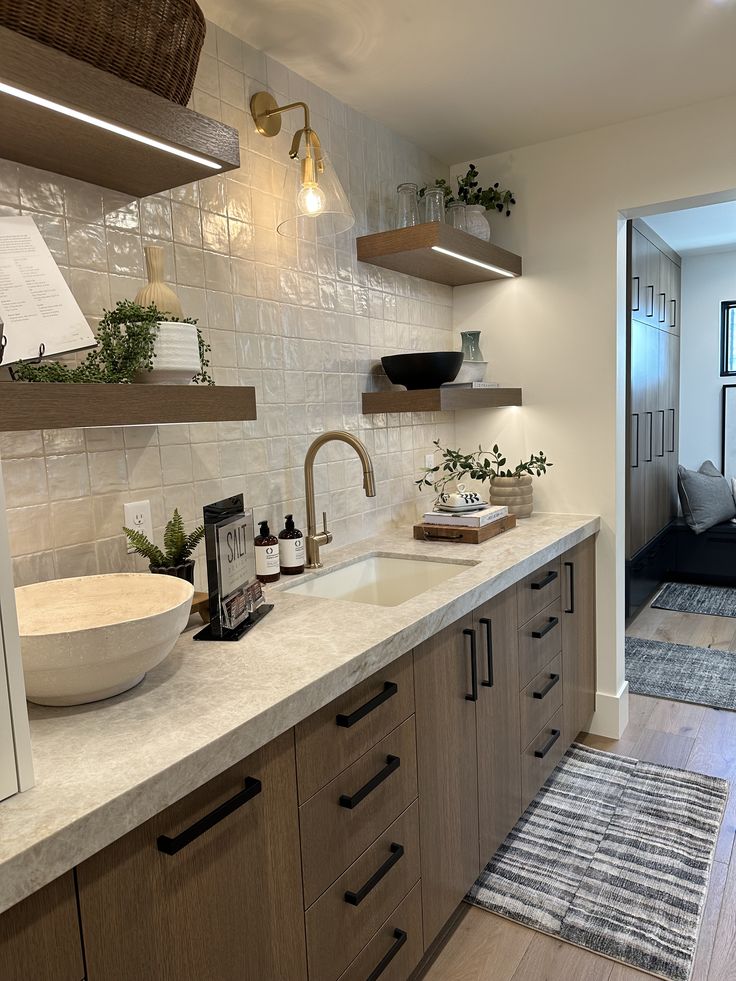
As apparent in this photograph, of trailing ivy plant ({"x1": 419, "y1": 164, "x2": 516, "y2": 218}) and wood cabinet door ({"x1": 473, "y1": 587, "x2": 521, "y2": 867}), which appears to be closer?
wood cabinet door ({"x1": 473, "y1": 587, "x2": 521, "y2": 867})

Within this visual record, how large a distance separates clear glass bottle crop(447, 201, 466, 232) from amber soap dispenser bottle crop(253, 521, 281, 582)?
1489 millimetres

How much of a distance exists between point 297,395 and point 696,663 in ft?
8.71

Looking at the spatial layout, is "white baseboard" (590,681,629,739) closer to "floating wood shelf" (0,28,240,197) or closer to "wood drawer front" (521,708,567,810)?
"wood drawer front" (521,708,567,810)

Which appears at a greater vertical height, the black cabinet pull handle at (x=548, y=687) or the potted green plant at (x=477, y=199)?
the potted green plant at (x=477, y=199)

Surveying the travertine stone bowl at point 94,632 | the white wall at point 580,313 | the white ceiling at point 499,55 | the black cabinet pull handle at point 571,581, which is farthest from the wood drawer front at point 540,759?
the white ceiling at point 499,55

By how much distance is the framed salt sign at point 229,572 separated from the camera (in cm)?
142

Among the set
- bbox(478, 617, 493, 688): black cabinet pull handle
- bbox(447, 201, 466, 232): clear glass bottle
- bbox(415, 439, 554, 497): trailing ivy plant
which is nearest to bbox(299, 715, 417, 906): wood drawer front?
bbox(478, 617, 493, 688): black cabinet pull handle

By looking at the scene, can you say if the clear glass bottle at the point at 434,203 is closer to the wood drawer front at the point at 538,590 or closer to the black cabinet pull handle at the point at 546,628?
the wood drawer front at the point at 538,590

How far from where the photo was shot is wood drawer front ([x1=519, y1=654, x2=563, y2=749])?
221 cm

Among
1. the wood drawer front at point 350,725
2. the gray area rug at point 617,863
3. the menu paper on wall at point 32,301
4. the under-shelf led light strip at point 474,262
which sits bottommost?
the gray area rug at point 617,863

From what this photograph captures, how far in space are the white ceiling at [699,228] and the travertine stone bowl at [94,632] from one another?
3.57m

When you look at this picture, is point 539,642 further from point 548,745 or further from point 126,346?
point 126,346

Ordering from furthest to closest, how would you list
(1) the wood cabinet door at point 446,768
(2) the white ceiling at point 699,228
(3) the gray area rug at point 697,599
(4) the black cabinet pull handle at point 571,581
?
(3) the gray area rug at point 697,599
(2) the white ceiling at point 699,228
(4) the black cabinet pull handle at point 571,581
(1) the wood cabinet door at point 446,768

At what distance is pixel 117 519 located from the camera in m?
1.63
